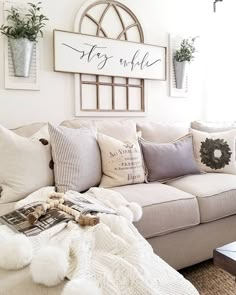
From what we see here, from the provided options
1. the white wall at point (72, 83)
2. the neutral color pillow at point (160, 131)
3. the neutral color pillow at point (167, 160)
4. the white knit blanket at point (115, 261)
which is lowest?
the white knit blanket at point (115, 261)

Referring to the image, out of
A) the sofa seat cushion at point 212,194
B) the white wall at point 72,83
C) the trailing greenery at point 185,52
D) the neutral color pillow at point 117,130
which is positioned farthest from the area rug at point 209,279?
the trailing greenery at point 185,52

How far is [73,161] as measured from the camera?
1681 millimetres

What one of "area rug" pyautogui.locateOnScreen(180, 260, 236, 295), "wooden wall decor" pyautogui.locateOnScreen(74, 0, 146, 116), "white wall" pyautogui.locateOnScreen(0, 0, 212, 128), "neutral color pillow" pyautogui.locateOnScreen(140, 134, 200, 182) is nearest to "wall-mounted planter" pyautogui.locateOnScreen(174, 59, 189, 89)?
"white wall" pyautogui.locateOnScreen(0, 0, 212, 128)

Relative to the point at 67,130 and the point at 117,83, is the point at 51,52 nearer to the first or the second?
the point at 117,83

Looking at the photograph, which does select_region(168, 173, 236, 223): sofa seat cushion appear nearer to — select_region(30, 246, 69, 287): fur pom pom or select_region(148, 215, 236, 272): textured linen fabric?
select_region(148, 215, 236, 272): textured linen fabric

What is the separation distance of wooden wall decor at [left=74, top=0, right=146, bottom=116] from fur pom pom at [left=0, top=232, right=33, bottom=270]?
1578 millimetres

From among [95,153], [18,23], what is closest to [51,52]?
[18,23]

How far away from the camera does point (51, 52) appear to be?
2.23 meters

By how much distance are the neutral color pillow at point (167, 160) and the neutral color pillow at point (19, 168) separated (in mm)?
701

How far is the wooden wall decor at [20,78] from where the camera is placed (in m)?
2.06

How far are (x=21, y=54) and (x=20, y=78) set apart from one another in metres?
0.17

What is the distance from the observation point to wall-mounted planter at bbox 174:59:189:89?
2781 millimetres

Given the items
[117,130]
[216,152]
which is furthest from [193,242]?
[117,130]

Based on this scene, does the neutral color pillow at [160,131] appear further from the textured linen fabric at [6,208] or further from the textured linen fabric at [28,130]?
the textured linen fabric at [6,208]
